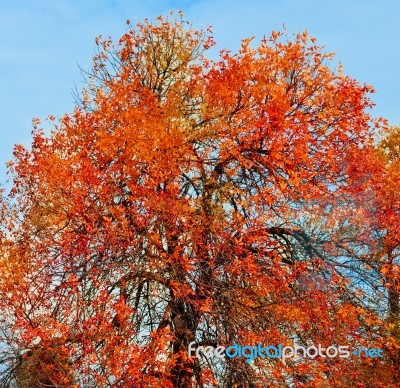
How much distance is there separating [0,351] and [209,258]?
5.89 m

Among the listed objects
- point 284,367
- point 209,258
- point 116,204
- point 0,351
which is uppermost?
point 116,204

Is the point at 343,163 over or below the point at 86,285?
over

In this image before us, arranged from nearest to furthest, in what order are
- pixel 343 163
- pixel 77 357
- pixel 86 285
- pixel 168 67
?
pixel 77 357 → pixel 86 285 → pixel 343 163 → pixel 168 67

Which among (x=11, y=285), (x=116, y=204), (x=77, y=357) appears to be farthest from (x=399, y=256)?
(x=11, y=285)

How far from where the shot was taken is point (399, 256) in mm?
18031

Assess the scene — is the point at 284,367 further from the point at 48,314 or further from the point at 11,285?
the point at 11,285

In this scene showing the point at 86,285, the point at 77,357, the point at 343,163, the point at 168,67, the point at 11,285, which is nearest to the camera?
the point at 77,357

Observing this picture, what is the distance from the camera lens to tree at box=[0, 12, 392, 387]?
14.8m

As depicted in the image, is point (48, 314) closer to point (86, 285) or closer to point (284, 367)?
point (86, 285)

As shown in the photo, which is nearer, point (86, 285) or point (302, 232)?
point (86, 285)

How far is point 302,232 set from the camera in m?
17.1

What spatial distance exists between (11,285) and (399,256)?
454 inches

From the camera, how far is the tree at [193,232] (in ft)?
48.6

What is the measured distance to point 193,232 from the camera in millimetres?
16734
